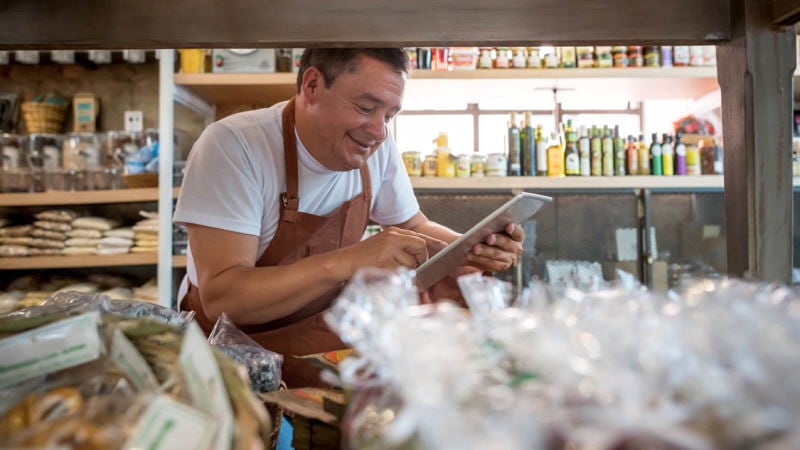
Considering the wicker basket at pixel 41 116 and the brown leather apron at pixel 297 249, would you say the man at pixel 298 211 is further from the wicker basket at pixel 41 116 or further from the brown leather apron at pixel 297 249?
the wicker basket at pixel 41 116

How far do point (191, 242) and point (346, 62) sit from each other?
0.51 metres

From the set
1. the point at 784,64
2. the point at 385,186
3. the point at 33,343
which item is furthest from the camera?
the point at 385,186

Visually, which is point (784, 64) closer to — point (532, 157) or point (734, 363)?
point (734, 363)

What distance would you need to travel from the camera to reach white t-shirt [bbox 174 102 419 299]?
1.31 meters

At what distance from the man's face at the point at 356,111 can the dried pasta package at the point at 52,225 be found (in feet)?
6.41

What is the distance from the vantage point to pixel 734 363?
38 centimetres

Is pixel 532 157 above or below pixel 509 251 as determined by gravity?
above

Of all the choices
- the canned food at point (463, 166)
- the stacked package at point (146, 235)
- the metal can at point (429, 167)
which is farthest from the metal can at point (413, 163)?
the stacked package at point (146, 235)

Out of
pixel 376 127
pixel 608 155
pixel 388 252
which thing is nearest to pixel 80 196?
pixel 376 127

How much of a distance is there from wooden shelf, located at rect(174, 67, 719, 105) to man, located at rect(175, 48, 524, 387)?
4.69 feet

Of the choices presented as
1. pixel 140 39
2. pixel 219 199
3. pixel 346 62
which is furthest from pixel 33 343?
pixel 346 62

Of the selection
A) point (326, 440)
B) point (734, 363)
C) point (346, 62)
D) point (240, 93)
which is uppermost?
point (240, 93)

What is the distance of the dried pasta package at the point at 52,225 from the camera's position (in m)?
2.90

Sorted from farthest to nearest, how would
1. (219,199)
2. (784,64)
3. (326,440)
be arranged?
(219,199), (784,64), (326,440)
